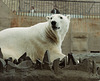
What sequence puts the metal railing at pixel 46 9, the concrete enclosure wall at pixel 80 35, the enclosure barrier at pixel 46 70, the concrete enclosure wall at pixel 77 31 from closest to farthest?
the enclosure barrier at pixel 46 70 < the concrete enclosure wall at pixel 77 31 < the concrete enclosure wall at pixel 80 35 < the metal railing at pixel 46 9

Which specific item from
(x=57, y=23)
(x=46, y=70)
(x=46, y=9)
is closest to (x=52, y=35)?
(x=57, y=23)

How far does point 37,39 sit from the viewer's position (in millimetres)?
2811

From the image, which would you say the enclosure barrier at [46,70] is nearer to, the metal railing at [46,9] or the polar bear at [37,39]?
the polar bear at [37,39]

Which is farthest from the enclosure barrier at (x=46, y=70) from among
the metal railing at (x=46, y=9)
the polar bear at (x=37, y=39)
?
the metal railing at (x=46, y=9)

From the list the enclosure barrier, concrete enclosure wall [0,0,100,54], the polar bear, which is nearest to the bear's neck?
the polar bear

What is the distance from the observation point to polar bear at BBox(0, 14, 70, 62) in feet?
8.41

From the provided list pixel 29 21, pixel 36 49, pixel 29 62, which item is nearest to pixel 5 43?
pixel 36 49

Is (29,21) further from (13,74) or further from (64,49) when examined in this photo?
(13,74)

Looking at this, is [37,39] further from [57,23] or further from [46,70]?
[46,70]

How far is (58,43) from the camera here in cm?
293

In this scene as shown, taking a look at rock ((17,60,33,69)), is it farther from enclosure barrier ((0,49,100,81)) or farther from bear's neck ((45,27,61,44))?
bear's neck ((45,27,61,44))

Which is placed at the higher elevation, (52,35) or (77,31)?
(52,35)

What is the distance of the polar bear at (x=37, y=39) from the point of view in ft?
8.41

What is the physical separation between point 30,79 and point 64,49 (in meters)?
6.02
